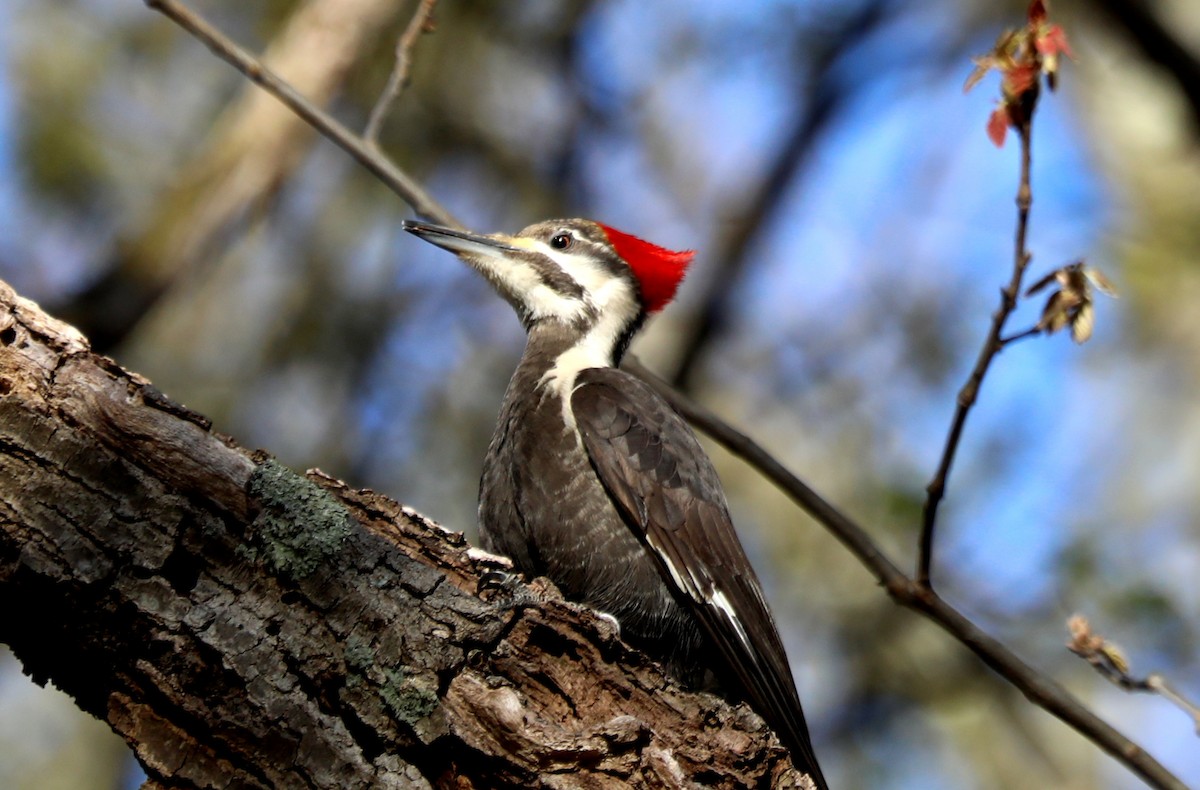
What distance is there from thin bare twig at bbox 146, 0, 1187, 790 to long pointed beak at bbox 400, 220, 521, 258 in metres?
0.06

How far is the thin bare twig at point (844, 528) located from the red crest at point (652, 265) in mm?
563

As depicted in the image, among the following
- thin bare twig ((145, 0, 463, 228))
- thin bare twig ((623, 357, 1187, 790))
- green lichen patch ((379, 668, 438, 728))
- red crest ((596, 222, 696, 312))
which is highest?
red crest ((596, 222, 696, 312))

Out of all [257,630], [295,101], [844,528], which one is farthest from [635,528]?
[295,101]

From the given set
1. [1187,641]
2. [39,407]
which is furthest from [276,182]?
[1187,641]

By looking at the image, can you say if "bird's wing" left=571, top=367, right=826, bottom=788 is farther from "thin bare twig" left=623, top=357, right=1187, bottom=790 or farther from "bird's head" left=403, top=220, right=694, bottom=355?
"bird's head" left=403, top=220, right=694, bottom=355

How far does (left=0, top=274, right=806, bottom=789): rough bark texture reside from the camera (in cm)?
237

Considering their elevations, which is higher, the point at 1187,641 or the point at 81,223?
the point at 81,223

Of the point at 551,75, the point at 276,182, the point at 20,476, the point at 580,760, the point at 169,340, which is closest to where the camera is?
the point at 20,476

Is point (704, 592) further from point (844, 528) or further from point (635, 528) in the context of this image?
point (844, 528)

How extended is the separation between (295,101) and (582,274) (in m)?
1.40

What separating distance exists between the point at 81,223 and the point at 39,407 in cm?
673

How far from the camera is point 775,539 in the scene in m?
9.16

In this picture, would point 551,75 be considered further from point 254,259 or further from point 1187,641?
point 1187,641

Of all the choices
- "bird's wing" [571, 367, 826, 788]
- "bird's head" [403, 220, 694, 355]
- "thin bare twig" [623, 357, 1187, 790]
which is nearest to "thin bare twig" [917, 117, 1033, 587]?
"thin bare twig" [623, 357, 1187, 790]
